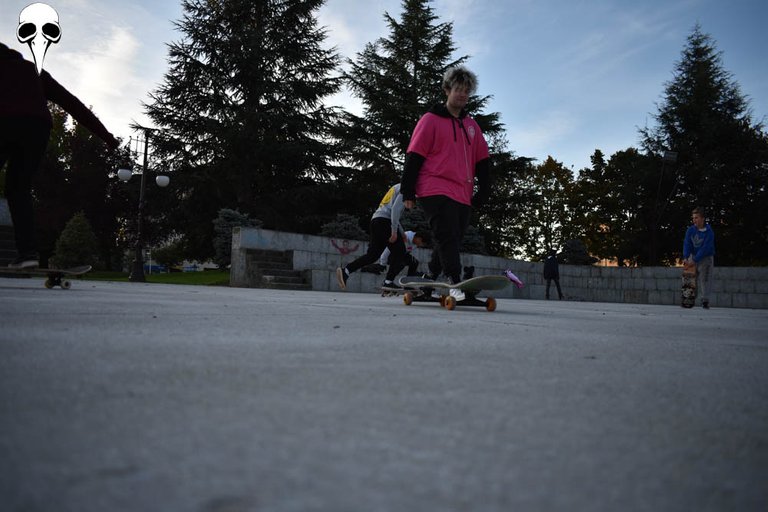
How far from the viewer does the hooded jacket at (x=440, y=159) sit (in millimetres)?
5316

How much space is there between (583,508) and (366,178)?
25.7 meters

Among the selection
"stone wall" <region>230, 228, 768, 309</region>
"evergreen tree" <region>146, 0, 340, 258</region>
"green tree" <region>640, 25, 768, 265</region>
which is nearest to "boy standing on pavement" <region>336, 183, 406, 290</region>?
"stone wall" <region>230, 228, 768, 309</region>

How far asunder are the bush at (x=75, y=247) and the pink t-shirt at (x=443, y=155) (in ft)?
87.6

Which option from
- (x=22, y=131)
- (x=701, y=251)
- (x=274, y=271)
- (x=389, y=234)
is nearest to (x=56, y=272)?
(x=22, y=131)

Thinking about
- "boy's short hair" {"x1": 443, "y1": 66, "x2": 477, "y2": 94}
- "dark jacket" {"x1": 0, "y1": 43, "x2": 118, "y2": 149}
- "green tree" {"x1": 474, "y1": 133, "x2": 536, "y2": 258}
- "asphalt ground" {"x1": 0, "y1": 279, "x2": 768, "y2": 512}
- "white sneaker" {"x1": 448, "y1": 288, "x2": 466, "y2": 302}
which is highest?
"green tree" {"x1": 474, "y1": 133, "x2": 536, "y2": 258}

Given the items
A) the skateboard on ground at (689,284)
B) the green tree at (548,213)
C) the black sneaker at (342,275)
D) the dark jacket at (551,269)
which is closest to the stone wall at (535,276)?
the dark jacket at (551,269)

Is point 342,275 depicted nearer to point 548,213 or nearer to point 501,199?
point 501,199

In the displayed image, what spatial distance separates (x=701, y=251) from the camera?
34.9 ft

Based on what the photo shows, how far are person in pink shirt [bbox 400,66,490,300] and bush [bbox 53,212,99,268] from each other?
2665 centimetres

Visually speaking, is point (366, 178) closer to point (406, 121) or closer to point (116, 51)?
point (406, 121)

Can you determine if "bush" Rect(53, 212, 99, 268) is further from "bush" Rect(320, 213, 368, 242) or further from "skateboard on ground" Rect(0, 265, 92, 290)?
"skateboard on ground" Rect(0, 265, 92, 290)

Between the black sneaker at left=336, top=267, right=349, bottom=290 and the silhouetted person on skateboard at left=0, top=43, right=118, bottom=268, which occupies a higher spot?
the silhouetted person on skateboard at left=0, top=43, right=118, bottom=268

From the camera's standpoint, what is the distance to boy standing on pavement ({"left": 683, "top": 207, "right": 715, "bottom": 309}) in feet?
34.8

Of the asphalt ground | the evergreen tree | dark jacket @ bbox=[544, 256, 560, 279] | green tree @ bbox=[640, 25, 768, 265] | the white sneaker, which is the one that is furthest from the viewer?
green tree @ bbox=[640, 25, 768, 265]
